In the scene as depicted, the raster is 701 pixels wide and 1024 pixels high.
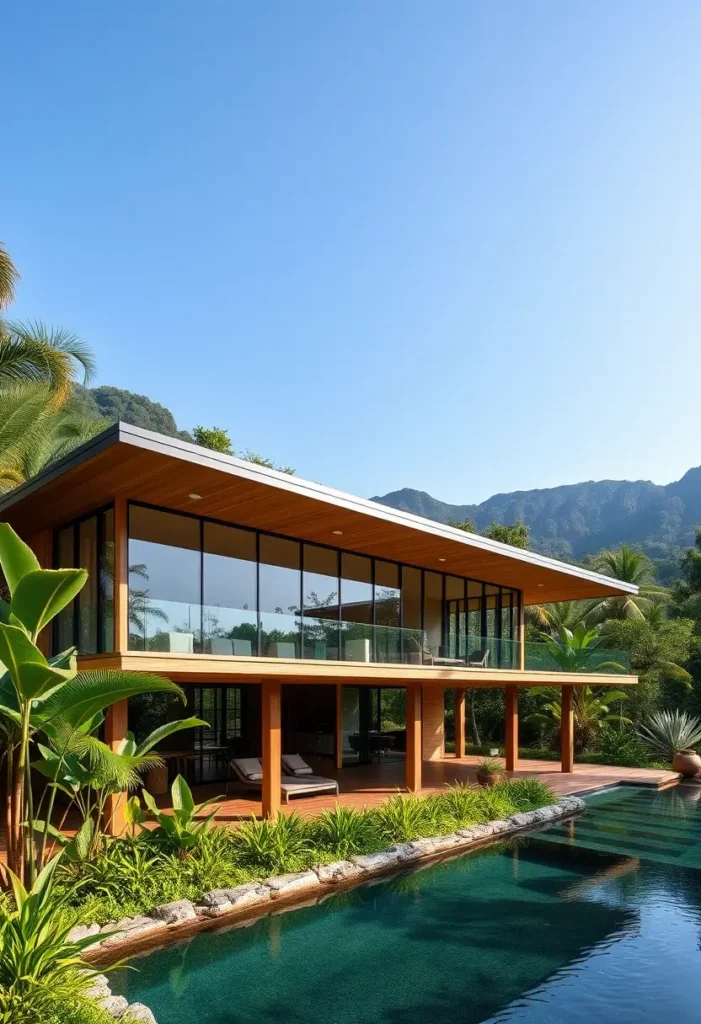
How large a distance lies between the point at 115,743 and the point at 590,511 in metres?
105

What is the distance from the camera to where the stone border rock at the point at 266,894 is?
8320mm

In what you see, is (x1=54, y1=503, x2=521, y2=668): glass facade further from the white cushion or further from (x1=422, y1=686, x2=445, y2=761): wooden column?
(x1=422, y1=686, x2=445, y2=761): wooden column

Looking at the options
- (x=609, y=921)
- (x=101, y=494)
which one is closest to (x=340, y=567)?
(x=101, y=494)

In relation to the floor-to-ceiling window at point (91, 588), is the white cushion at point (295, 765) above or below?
below

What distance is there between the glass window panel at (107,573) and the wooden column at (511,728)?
12.0 metres

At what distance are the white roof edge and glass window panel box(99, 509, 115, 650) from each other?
187 cm

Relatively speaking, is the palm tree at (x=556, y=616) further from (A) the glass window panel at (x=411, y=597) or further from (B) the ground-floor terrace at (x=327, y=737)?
(A) the glass window panel at (x=411, y=597)

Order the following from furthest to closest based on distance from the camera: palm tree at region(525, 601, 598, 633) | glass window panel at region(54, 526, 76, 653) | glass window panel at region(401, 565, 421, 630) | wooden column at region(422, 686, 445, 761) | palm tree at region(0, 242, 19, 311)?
1. palm tree at region(525, 601, 598, 633)
2. wooden column at region(422, 686, 445, 761)
3. glass window panel at region(401, 565, 421, 630)
4. palm tree at region(0, 242, 19, 311)
5. glass window panel at region(54, 526, 76, 653)

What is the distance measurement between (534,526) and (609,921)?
338 feet

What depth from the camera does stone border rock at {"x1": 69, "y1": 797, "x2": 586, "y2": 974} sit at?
8.32 meters

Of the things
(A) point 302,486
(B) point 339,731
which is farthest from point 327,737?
(A) point 302,486

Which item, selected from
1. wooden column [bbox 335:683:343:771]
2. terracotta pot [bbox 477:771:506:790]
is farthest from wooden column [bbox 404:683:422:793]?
wooden column [bbox 335:683:343:771]

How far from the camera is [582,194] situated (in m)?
17.4

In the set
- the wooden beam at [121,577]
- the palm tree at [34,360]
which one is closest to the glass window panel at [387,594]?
the wooden beam at [121,577]
